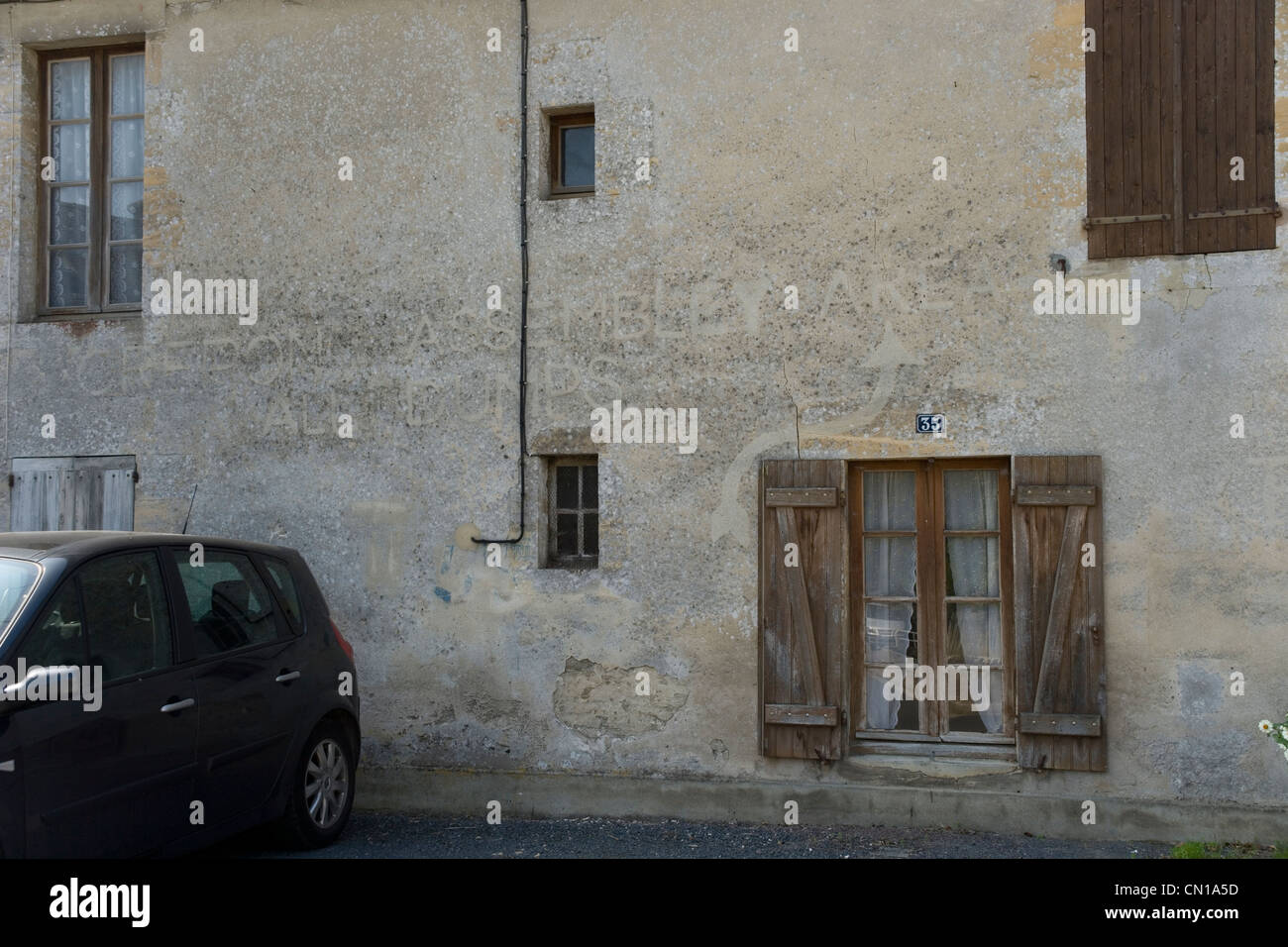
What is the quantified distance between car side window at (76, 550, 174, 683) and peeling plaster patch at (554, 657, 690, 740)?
117 inches

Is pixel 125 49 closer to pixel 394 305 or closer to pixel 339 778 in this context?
pixel 394 305

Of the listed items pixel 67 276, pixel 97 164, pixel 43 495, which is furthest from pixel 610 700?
pixel 97 164

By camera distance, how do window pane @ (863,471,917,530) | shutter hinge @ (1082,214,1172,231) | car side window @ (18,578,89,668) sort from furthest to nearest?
window pane @ (863,471,917,530) < shutter hinge @ (1082,214,1172,231) < car side window @ (18,578,89,668)

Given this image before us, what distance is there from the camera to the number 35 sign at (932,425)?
748 cm

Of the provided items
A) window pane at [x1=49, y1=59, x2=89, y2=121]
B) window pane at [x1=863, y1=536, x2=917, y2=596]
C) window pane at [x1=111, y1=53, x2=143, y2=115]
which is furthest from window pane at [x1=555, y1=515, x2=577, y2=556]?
window pane at [x1=49, y1=59, x2=89, y2=121]

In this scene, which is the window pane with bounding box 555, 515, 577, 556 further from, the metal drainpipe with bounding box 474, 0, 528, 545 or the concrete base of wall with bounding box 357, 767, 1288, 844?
the concrete base of wall with bounding box 357, 767, 1288, 844

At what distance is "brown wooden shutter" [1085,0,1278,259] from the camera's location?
711 centimetres

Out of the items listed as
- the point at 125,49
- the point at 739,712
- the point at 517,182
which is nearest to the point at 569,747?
the point at 739,712

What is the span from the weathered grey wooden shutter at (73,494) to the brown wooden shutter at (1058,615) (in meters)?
5.97

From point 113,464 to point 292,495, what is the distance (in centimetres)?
139

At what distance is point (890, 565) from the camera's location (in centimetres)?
768

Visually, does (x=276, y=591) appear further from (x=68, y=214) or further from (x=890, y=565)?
(x=68, y=214)

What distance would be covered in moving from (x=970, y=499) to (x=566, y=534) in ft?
8.44

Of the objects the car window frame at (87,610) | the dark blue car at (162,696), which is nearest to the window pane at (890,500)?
the dark blue car at (162,696)
